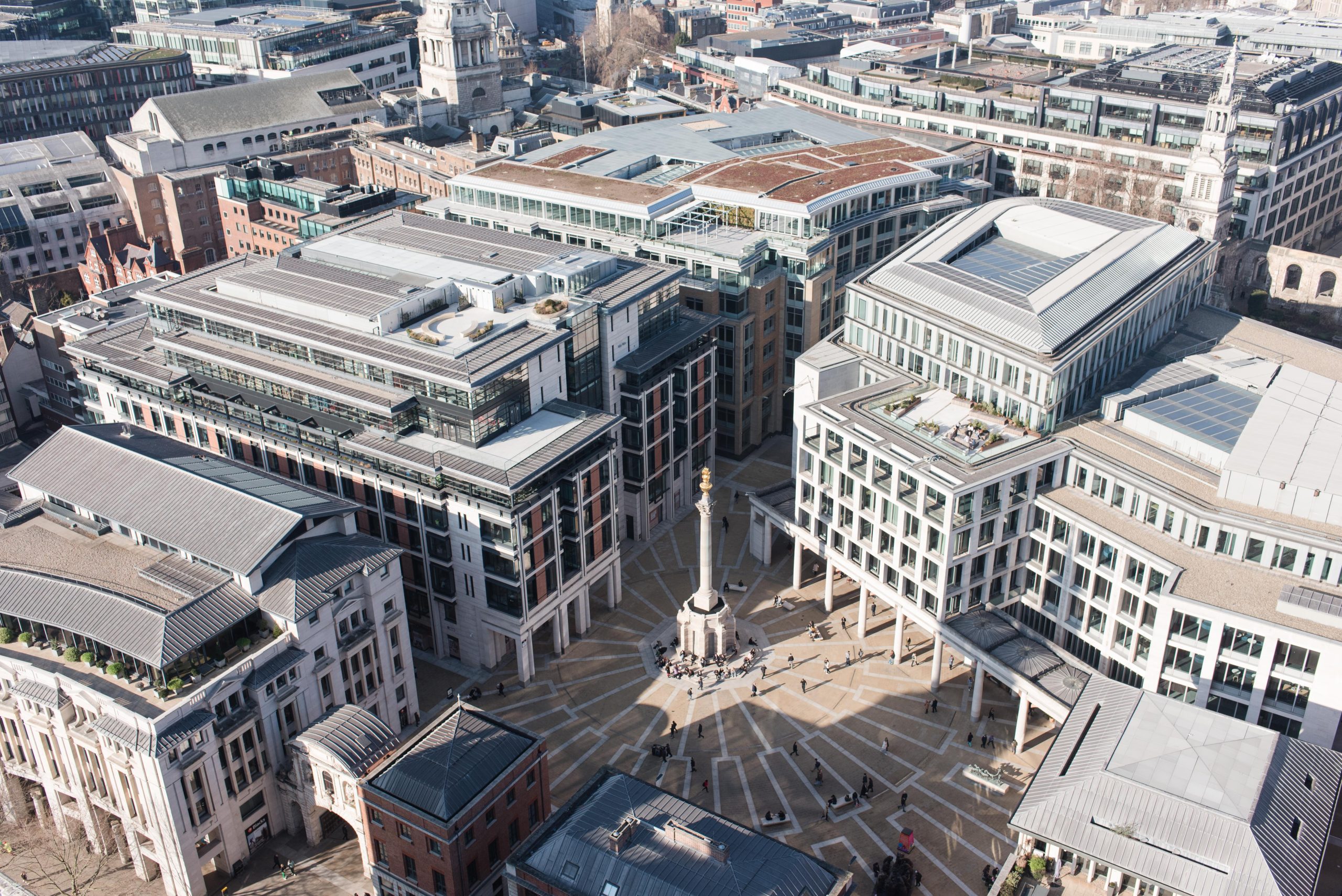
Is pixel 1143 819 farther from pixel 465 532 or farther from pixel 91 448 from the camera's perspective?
pixel 91 448

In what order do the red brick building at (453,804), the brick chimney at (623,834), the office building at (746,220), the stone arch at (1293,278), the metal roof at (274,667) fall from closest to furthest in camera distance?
the brick chimney at (623,834)
the red brick building at (453,804)
the metal roof at (274,667)
the office building at (746,220)
the stone arch at (1293,278)

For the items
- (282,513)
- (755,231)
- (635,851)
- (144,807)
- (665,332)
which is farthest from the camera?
(755,231)

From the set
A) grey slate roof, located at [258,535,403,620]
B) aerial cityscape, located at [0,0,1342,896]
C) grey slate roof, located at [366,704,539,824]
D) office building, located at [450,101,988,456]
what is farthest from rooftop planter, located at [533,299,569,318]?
grey slate roof, located at [366,704,539,824]

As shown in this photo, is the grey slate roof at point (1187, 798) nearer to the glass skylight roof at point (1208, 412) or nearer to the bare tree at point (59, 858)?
the glass skylight roof at point (1208, 412)

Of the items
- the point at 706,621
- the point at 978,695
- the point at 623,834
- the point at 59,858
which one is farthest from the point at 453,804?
the point at 978,695

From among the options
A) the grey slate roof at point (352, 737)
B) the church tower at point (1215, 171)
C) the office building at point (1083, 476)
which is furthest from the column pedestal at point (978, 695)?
the church tower at point (1215, 171)

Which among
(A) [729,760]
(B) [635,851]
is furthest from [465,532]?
(B) [635,851]

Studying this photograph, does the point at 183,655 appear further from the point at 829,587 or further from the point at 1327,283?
the point at 1327,283
